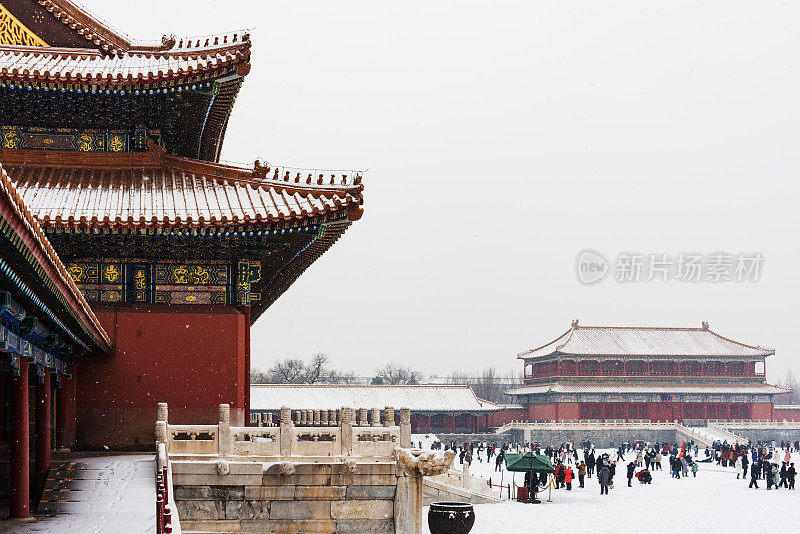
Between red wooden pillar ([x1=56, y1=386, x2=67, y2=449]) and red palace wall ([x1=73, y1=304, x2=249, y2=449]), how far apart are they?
254 millimetres

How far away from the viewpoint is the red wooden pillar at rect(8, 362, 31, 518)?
521 inches

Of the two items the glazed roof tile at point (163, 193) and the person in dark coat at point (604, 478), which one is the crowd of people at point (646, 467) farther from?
the glazed roof tile at point (163, 193)

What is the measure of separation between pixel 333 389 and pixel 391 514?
6615cm

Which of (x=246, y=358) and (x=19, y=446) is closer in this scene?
(x=19, y=446)

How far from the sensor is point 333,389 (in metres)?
82.1

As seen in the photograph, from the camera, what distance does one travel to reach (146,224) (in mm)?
18203

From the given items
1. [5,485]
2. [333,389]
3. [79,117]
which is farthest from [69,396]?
[333,389]

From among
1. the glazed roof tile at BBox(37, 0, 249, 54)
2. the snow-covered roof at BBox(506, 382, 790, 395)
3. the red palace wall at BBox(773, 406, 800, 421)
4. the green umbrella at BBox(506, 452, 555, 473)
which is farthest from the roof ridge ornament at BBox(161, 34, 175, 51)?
the red palace wall at BBox(773, 406, 800, 421)

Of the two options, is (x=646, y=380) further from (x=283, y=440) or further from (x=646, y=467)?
(x=283, y=440)

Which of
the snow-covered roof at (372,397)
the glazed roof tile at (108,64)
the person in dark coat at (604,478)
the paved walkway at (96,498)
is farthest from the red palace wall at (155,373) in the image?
the snow-covered roof at (372,397)

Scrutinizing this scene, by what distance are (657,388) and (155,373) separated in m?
74.3

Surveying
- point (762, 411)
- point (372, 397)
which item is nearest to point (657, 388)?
point (762, 411)

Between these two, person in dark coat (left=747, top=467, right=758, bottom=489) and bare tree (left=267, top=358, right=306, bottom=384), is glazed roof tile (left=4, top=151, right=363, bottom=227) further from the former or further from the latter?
bare tree (left=267, top=358, right=306, bottom=384)

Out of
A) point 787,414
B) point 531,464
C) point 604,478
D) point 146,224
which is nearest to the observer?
point 146,224
